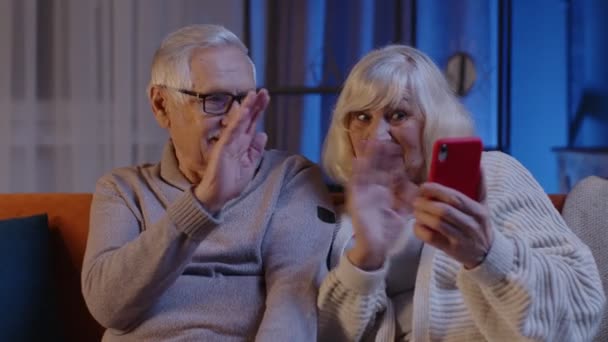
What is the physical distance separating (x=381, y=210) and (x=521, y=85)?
1.77 metres

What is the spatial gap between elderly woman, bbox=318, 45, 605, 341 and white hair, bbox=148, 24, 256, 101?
0.89 feet

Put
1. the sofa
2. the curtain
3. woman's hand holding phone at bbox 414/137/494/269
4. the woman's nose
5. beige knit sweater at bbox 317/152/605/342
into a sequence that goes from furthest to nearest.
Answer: the curtain → the sofa → the woman's nose → beige knit sweater at bbox 317/152/605/342 → woman's hand holding phone at bbox 414/137/494/269

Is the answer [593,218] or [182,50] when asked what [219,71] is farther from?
[593,218]

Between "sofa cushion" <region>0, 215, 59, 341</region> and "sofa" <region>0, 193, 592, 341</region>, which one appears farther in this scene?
"sofa" <region>0, 193, 592, 341</region>

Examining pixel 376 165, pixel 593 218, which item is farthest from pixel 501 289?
pixel 593 218

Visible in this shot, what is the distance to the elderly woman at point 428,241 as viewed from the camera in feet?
3.77

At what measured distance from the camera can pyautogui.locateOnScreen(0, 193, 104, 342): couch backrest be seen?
5.95 ft

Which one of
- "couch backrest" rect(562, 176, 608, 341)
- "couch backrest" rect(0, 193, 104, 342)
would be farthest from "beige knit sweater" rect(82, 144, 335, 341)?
"couch backrest" rect(562, 176, 608, 341)

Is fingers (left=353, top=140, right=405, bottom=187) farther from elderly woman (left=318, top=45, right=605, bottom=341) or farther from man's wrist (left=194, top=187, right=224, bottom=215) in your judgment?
man's wrist (left=194, top=187, right=224, bottom=215)

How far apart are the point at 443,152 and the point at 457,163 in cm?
3

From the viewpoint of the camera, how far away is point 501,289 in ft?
3.86

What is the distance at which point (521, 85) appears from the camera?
289 cm

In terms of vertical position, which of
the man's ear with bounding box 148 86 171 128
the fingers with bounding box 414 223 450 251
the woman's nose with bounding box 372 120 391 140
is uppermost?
the man's ear with bounding box 148 86 171 128

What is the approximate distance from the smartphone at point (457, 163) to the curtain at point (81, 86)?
5.71 ft
